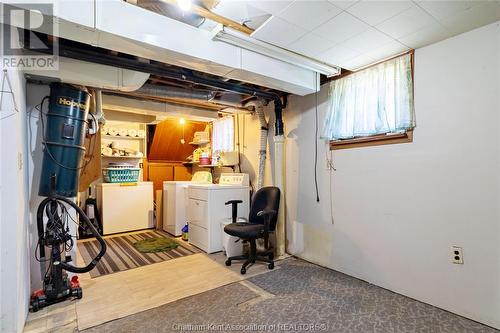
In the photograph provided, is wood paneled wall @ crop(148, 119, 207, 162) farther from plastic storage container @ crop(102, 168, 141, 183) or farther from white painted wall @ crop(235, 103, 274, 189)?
white painted wall @ crop(235, 103, 274, 189)

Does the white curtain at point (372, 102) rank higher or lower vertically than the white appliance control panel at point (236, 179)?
higher

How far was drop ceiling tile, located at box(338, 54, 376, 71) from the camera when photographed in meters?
2.44

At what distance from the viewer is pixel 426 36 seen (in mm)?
2049

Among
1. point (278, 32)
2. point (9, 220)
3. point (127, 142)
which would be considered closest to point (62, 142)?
point (9, 220)

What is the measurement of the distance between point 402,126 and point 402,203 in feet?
2.31

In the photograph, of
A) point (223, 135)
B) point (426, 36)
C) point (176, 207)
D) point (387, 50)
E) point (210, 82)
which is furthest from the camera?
point (223, 135)

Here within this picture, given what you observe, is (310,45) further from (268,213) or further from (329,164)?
(268,213)

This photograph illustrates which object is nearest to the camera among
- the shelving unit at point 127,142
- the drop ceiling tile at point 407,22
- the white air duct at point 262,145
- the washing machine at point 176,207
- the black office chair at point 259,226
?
the drop ceiling tile at point 407,22

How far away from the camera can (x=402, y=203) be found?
7.71 feet

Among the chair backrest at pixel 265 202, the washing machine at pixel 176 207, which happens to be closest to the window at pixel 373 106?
the chair backrest at pixel 265 202

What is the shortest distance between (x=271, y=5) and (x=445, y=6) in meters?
1.14

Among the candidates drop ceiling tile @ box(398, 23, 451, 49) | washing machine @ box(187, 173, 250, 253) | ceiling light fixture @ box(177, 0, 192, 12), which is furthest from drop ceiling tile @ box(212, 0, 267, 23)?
washing machine @ box(187, 173, 250, 253)

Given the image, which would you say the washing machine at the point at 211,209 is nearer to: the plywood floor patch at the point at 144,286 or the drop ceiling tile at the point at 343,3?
the plywood floor patch at the point at 144,286

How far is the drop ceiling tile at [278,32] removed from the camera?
1898mm
